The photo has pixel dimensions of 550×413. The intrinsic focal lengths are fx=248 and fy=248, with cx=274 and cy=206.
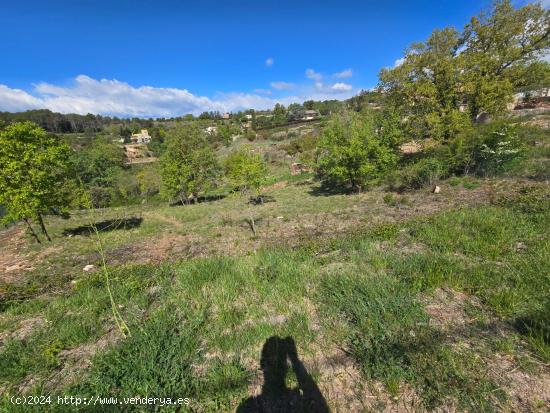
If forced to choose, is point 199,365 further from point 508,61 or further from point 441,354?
point 508,61

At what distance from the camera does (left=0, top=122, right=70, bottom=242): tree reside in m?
11.2

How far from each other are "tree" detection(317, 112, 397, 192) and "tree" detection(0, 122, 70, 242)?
16174 mm

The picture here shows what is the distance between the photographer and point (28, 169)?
11703 millimetres

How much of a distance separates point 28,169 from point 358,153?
18.3m

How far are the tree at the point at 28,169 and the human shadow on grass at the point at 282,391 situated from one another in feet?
45.4

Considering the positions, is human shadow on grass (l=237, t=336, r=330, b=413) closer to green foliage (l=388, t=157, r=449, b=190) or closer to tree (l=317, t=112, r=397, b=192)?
green foliage (l=388, t=157, r=449, b=190)

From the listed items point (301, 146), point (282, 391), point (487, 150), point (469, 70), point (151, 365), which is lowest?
point (282, 391)

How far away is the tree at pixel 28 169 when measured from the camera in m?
11.2

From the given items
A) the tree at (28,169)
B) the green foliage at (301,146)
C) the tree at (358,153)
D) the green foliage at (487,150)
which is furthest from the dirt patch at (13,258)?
the green foliage at (301,146)

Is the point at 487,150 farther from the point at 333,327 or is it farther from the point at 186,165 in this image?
the point at 186,165

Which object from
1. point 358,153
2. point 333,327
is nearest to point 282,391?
point 333,327

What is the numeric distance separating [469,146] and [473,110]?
6.30 metres

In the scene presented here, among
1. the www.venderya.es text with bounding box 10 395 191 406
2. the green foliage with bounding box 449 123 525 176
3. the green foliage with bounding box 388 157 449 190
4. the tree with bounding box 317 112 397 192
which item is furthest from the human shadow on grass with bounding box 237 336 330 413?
the green foliage with bounding box 449 123 525 176

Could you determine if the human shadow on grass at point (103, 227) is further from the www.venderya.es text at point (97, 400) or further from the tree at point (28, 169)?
the www.venderya.es text at point (97, 400)
